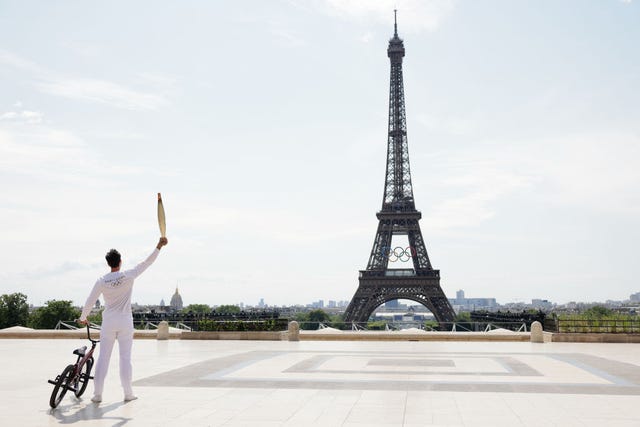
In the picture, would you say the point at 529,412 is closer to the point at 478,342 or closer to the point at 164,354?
the point at 164,354

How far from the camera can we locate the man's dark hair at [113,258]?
34.0 ft

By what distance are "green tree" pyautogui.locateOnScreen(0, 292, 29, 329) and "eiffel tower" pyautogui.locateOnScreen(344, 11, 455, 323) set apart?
45485 millimetres

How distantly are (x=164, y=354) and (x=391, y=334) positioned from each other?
1052 cm

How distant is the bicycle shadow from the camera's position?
8.74 metres

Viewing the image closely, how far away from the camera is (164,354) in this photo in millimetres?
19281

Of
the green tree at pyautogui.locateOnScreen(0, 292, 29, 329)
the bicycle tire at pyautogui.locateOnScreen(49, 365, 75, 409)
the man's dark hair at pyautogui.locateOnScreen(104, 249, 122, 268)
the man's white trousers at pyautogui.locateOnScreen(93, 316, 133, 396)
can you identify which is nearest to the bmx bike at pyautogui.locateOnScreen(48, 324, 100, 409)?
the bicycle tire at pyautogui.locateOnScreen(49, 365, 75, 409)

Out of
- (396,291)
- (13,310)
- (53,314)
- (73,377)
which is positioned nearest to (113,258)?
(73,377)

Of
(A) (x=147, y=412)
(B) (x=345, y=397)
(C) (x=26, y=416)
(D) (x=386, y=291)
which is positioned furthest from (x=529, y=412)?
(D) (x=386, y=291)

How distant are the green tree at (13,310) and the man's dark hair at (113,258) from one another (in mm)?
79231

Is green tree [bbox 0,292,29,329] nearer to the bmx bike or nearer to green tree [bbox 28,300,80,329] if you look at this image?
green tree [bbox 28,300,80,329]

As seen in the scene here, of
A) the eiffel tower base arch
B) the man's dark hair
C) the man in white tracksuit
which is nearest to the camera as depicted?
the man in white tracksuit

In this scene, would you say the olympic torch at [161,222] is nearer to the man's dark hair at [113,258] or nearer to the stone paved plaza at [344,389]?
the man's dark hair at [113,258]

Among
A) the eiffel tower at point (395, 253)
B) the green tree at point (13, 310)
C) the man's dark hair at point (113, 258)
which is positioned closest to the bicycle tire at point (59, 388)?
the man's dark hair at point (113, 258)

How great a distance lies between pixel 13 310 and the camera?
80.9 meters
